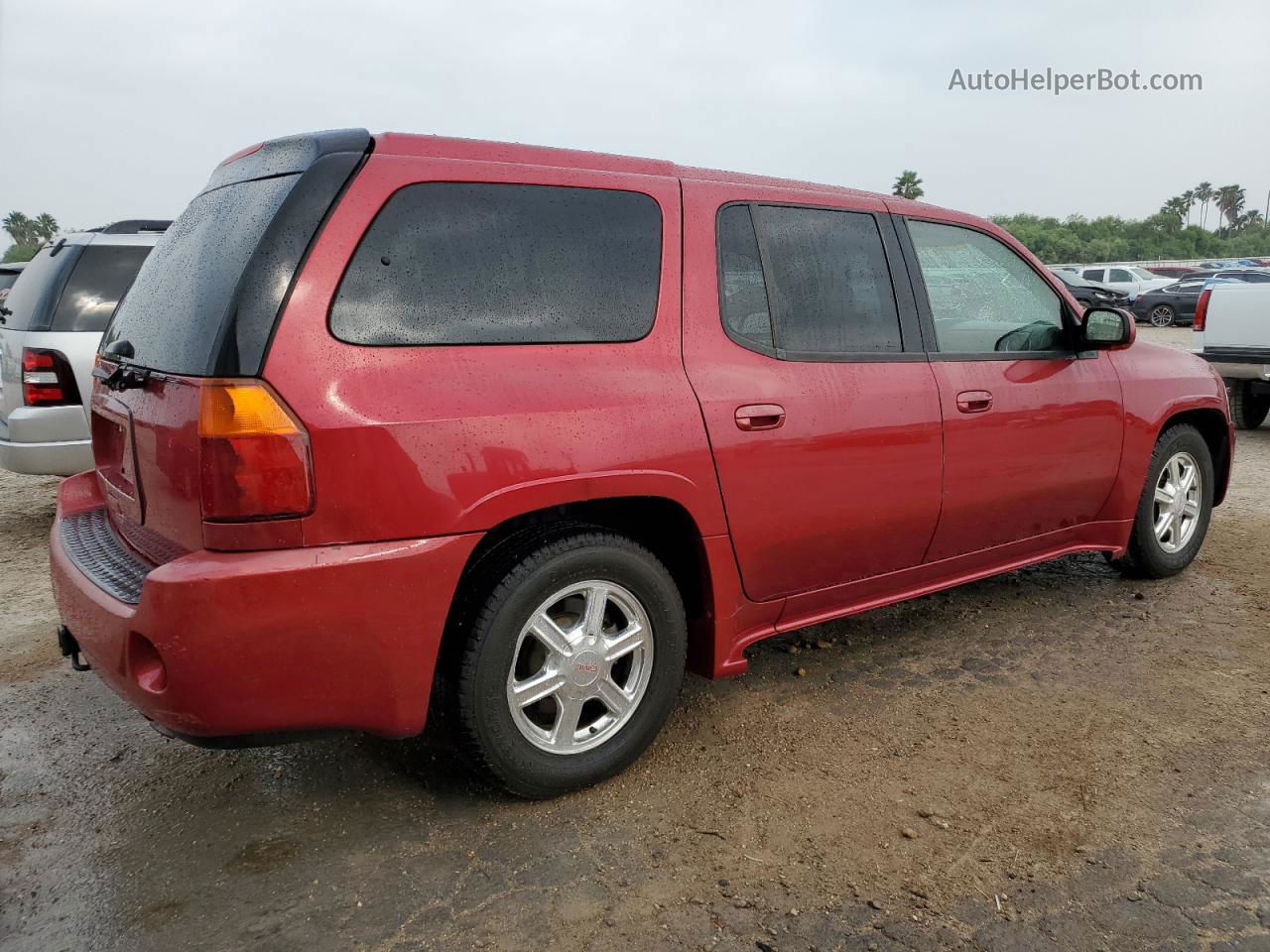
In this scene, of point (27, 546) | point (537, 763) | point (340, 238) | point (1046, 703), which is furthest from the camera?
point (27, 546)

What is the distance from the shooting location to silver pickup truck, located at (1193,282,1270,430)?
8914mm

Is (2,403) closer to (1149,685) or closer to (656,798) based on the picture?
(656,798)

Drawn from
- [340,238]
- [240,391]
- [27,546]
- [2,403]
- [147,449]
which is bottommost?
[27,546]

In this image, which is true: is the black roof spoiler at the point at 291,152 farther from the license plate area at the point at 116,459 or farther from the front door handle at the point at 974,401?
the front door handle at the point at 974,401

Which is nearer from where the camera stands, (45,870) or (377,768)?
(45,870)

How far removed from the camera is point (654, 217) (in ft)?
9.73

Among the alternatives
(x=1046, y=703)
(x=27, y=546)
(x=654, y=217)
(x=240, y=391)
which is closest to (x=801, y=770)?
(x=1046, y=703)

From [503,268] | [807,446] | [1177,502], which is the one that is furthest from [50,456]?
[1177,502]

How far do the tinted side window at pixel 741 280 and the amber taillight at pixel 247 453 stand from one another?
1374mm

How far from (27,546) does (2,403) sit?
2.84ft

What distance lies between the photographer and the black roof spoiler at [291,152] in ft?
8.21

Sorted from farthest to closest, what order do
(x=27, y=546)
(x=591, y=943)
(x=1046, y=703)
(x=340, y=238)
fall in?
(x=27, y=546) < (x=1046, y=703) < (x=340, y=238) < (x=591, y=943)

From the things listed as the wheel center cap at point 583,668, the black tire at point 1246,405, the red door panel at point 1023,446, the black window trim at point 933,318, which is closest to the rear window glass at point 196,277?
the wheel center cap at point 583,668

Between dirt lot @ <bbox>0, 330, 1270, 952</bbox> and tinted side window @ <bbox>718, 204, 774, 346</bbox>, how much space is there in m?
1.31
